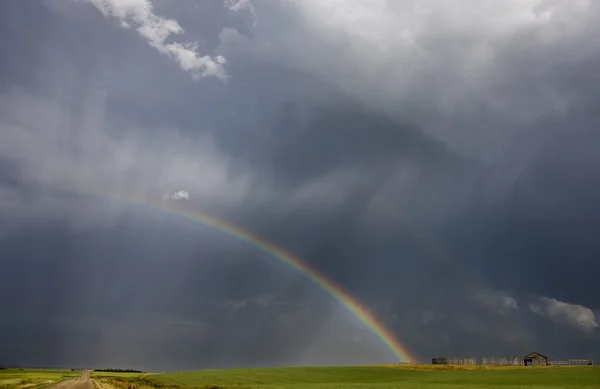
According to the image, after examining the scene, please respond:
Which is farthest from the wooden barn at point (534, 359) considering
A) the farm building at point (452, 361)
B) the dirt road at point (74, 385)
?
the dirt road at point (74, 385)

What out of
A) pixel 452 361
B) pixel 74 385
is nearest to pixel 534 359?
pixel 452 361

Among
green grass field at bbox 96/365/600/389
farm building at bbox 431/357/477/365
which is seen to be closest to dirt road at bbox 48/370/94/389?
green grass field at bbox 96/365/600/389

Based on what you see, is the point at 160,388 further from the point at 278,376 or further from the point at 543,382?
the point at 543,382

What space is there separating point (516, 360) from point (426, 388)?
9465cm

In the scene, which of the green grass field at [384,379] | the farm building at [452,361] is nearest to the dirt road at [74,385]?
the green grass field at [384,379]

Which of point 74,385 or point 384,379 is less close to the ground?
point 384,379

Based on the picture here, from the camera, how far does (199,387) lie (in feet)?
273

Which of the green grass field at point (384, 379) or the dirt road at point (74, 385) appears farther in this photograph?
the dirt road at point (74, 385)

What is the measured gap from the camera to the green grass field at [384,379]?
8650cm

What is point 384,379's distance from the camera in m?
116

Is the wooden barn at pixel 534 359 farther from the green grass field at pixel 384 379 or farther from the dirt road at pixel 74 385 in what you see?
the dirt road at pixel 74 385

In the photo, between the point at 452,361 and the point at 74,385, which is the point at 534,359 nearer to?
the point at 452,361

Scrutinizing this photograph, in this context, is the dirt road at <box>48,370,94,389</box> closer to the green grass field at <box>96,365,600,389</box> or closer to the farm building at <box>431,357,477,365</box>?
the green grass field at <box>96,365,600,389</box>

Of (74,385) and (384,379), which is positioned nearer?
(74,385)
